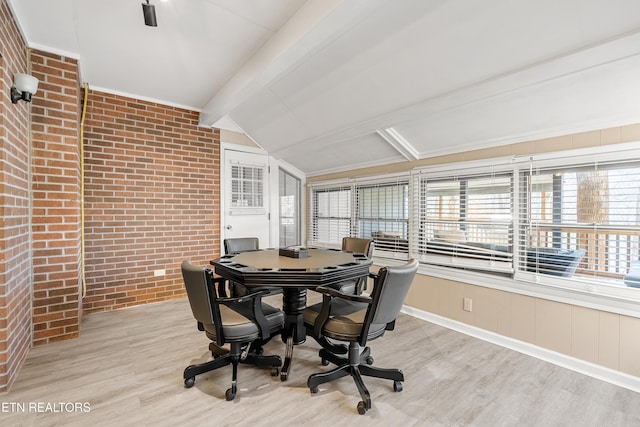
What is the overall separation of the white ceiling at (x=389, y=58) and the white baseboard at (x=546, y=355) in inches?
73.3

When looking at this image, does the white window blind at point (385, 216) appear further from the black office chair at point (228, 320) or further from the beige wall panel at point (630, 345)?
the black office chair at point (228, 320)

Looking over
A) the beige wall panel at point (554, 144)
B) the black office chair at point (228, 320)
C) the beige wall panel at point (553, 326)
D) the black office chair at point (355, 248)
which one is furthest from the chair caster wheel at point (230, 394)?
the beige wall panel at point (554, 144)

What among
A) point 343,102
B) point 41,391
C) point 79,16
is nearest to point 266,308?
point 41,391

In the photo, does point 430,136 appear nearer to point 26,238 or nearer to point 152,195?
point 152,195

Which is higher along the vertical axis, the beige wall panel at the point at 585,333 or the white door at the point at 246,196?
the white door at the point at 246,196

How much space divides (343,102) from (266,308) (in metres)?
2.12

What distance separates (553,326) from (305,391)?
7.07 feet

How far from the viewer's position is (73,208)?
278cm

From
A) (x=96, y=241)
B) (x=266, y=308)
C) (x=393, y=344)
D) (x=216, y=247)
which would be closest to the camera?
(x=266, y=308)

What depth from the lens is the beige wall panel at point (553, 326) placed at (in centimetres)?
241

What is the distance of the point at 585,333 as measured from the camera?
7.59 feet

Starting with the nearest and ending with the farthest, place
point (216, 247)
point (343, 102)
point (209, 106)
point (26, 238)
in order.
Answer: point (26, 238) → point (343, 102) → point (209, 106) → point (216, 247)

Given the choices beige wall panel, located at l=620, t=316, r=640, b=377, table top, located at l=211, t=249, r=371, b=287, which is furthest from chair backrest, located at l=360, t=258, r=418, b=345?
beige wall panel, located at l=620, t=316, r=640, b=377

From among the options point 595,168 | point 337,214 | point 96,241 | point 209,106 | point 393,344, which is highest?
point 209,106
